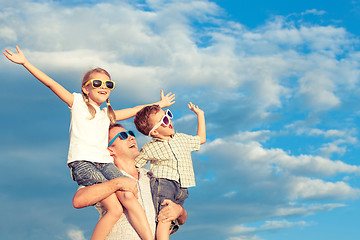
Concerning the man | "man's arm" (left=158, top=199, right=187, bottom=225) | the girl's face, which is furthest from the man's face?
"man's arm" (left=158, top=199, right=187, bottom=225)

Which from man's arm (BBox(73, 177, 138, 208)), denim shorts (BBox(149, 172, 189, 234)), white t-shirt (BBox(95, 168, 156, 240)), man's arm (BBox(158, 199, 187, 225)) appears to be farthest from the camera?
denim shorts (BBox(149, 172, 189, 234))

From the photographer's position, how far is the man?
8086mm

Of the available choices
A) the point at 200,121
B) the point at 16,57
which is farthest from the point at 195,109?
→ the point at 16,57

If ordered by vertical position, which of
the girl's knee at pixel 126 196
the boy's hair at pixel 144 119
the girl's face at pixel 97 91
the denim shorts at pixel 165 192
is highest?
the girl's face at pixel 97 91

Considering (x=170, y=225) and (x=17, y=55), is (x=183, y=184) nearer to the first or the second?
(x=170, y=225)

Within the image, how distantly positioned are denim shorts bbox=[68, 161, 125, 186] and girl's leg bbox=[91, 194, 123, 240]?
1.31ft

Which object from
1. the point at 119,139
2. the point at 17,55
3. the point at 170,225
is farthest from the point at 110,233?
the point at 17,55

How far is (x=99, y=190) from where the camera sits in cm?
804

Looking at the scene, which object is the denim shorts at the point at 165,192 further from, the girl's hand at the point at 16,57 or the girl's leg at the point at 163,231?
the girl's hand at the point at 16,57

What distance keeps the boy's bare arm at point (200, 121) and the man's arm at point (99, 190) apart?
7.87 ft

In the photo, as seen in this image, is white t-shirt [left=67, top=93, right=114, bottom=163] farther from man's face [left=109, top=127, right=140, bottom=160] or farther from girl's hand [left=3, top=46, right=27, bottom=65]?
girl's hand [left=3, top=46, right=27, bottom=65]

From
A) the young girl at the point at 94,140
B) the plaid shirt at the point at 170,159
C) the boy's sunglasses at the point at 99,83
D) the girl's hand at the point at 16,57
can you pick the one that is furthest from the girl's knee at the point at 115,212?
the girl's hand at the point at 16,57

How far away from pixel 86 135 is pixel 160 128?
148 centimetres

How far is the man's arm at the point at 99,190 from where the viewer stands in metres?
8.05
